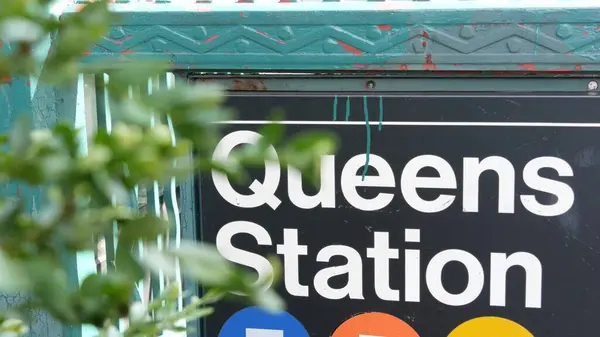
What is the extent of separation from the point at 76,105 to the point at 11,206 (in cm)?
152

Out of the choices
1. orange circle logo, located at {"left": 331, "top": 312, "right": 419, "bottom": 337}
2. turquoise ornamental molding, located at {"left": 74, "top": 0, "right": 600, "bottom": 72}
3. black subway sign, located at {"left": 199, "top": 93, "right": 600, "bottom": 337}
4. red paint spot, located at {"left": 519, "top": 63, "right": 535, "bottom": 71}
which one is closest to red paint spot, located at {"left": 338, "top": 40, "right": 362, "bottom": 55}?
turquoise ornamental molding, located at {"left": 74, "top": 0, "right": 600, "bottom": 72}

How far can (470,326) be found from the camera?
1.85 m

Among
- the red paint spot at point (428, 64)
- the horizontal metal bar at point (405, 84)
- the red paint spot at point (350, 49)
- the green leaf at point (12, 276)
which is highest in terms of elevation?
the red paint spot at point (350, 49)

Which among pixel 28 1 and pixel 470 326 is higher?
pixel 28 1

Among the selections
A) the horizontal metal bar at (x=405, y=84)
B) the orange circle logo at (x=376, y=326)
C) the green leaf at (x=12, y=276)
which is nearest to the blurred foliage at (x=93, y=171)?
the green leaf at (x=12, y=276)

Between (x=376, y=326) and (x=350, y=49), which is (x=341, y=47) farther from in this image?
(x=376, y=326)

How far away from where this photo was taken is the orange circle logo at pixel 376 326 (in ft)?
6.19

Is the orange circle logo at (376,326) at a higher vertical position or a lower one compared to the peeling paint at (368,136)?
lower

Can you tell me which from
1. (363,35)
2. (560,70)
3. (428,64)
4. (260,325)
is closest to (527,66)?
(560,70)

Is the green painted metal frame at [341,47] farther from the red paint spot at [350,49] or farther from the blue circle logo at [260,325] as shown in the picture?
the blue circle logo at [260,325]

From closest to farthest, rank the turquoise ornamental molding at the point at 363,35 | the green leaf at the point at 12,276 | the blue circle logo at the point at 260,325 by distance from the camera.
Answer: the green leaf at the point at 12,276 → the turquoise ornamental molding at the point at 363,35 → the blue circle logo at the point at 260,325

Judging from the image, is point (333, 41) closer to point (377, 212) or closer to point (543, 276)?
point (377, 212)

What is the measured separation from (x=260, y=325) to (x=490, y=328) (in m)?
0.54

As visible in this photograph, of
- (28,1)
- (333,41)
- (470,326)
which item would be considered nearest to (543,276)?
(470,326)
